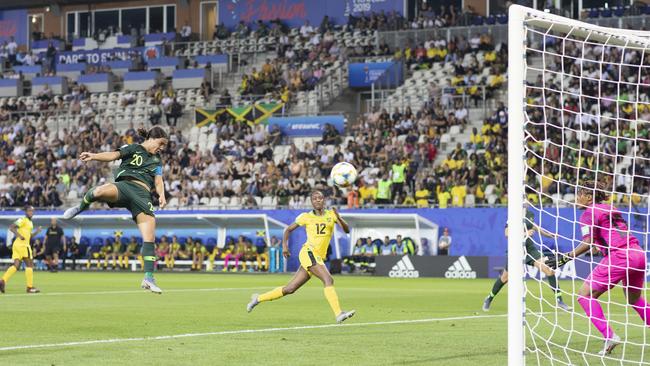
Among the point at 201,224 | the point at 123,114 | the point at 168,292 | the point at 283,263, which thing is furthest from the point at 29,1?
the point at 168,292

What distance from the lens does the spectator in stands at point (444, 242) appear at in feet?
123

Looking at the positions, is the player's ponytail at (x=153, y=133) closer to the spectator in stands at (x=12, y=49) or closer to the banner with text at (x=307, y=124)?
the banner with text at (x=307, y=124)

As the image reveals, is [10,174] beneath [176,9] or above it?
beneath

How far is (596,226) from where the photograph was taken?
12.6m

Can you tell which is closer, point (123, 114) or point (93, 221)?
point (93, 221)

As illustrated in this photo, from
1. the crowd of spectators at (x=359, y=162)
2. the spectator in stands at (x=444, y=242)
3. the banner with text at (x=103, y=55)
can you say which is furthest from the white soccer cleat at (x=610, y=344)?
the banner with text at (x=103, y=55)

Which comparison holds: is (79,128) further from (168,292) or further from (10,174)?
(168,292)

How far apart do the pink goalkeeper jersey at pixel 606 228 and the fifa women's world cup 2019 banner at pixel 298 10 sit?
134 feet

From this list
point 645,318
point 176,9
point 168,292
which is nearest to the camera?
point 645,318

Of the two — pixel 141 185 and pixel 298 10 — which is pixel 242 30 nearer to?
pixel 298 10

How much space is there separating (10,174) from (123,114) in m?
6.07

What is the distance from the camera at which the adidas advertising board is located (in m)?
35.8

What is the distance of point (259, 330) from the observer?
14883 millimetres

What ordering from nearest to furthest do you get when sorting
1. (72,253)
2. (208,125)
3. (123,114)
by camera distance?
(72,253)
(208,125)
(123,114)
